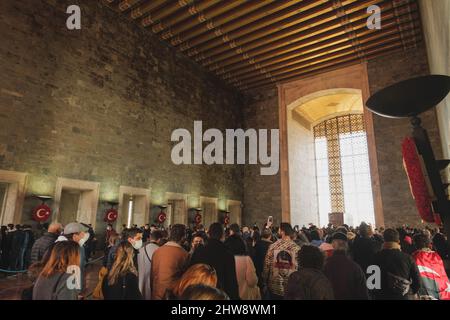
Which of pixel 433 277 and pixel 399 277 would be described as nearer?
pixel 399 277

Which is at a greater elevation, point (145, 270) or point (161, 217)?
point (161, 217)

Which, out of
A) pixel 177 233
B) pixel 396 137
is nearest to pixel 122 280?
pixel 177 233

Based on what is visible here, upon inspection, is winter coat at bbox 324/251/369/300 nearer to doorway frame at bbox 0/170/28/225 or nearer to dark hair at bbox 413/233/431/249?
dark hair at bbox 413/233/431/249

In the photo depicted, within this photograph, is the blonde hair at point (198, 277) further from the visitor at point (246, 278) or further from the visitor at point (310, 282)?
the visitor at point (246, 278)

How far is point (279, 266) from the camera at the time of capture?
315cm

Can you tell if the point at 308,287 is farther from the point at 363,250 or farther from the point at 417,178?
the point at 363,250

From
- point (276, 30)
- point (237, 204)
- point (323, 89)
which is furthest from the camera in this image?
point (237, 204)

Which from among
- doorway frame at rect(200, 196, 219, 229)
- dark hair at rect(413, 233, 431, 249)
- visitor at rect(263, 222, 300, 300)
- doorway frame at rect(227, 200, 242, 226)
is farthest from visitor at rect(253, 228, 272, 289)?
doorway frame at rect(227, 200, 242, 226)

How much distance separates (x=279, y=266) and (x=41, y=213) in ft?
22.0

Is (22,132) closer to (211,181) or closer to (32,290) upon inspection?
(32,290)

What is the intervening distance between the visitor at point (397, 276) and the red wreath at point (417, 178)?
1593mm

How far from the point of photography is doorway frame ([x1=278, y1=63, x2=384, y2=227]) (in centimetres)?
1215
